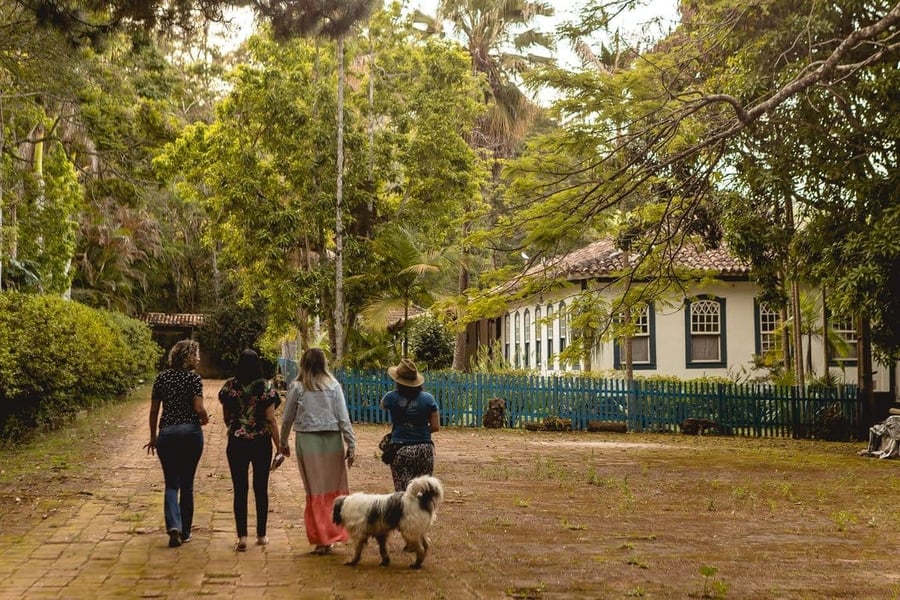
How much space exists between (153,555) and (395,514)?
2.00m

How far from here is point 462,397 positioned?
24.9 meters

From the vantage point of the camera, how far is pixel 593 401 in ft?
81.3

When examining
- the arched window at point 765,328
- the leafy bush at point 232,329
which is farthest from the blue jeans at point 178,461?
the leafy bush at point 232,329

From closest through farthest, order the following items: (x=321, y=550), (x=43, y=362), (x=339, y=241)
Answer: (x=321, y=550) < (x=43, y=362) < (x=339, y=241)

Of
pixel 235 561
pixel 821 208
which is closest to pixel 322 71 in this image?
pixel 821 208

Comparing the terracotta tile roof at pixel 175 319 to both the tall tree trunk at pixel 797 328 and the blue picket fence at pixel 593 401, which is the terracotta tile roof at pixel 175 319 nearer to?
the blue picket fence at pixel 593 401

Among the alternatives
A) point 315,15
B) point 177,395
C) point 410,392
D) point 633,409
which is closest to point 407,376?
point 410,392

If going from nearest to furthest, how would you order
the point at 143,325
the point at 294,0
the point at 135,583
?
the point at 135,583, the point at 294,0, the point at 143,325

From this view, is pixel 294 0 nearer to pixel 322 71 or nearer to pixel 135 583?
pixel 135 583

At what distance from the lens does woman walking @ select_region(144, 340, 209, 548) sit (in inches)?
339

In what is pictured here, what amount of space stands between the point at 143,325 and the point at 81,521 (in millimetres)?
28222

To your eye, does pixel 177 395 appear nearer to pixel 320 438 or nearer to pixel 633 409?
pixel 320 438

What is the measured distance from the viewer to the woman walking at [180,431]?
8602 millimetres

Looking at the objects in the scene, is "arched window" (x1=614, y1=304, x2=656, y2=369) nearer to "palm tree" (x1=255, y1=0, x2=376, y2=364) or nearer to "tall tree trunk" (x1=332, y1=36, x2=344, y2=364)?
"tall tree trunk" (x1=332, y1=36, x2=344, y2=364)
